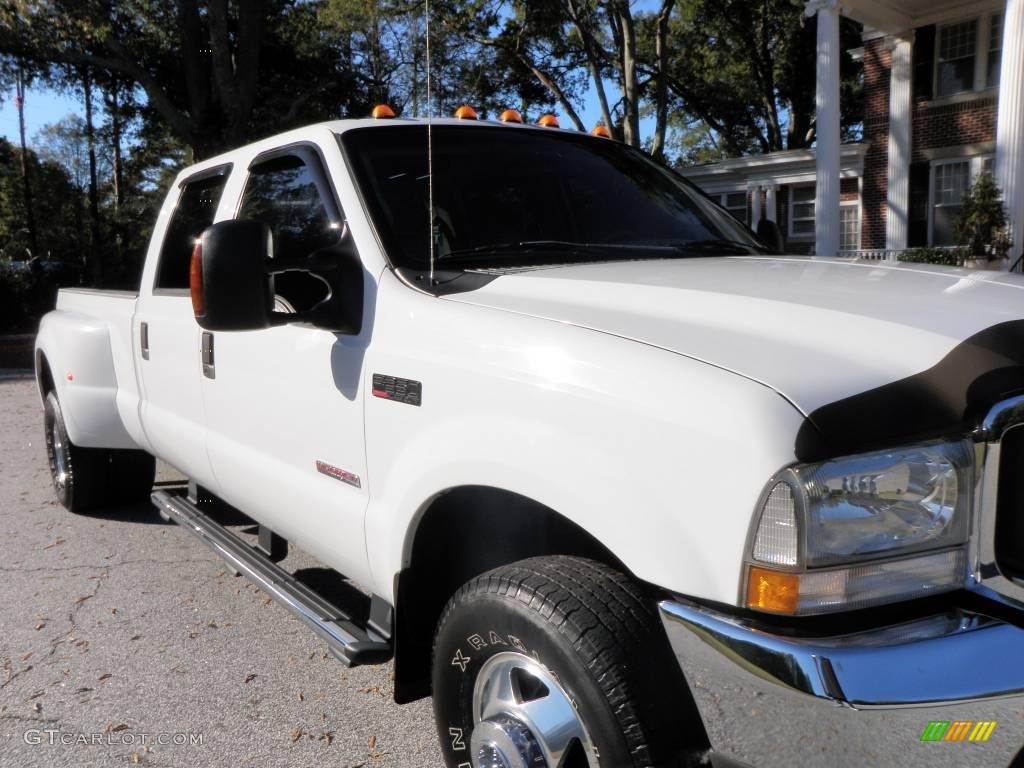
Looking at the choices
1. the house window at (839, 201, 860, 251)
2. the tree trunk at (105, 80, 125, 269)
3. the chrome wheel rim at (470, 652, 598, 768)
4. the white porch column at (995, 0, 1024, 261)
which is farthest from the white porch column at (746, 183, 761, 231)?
the chrome wheel rim at (470, 652, 598, 768)

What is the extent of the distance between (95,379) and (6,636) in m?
1.38

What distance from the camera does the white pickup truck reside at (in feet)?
5.10

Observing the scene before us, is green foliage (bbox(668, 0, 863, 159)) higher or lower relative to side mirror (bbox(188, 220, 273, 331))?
higher

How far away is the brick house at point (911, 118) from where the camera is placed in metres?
16.6

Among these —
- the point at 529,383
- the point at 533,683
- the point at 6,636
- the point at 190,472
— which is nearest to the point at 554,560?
the point at 533,683

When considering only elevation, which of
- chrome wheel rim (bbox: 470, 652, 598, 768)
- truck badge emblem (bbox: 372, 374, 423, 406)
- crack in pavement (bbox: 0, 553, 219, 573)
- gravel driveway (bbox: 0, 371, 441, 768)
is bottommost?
gravel driveway (bbox: 0, 371, 441, 768)

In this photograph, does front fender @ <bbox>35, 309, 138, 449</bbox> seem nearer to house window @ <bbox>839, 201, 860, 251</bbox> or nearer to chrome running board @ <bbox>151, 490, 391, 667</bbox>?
chrome running board @ <bbox>151, 490, 391, 667</bbox>

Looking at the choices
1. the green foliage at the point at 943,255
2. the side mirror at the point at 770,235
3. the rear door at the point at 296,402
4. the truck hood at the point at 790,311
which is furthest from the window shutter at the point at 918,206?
the rear door at the point at 296,402

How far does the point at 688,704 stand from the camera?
1.74m

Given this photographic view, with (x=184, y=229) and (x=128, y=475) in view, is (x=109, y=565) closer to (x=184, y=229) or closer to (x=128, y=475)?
(x=128, y=475)

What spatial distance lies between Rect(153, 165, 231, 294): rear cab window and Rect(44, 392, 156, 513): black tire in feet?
4.70

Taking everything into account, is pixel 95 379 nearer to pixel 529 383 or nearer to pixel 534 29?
pixel 529 383

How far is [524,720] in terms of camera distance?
1960mm

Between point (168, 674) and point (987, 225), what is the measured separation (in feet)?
49.3
